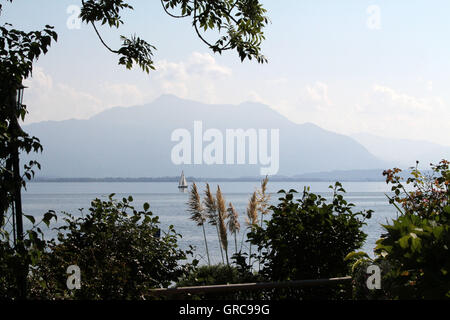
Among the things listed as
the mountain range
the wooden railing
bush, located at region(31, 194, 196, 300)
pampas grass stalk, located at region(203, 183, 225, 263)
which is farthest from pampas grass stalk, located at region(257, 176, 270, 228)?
the mountain range

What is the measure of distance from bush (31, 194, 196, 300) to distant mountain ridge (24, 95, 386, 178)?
105252 mm

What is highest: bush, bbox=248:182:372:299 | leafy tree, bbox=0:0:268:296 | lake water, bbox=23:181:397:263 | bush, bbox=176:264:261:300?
leafy tree, bbox=0:0:268:296

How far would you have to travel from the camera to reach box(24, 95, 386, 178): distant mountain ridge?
13425 centimetres

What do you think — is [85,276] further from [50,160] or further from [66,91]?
[50,160]

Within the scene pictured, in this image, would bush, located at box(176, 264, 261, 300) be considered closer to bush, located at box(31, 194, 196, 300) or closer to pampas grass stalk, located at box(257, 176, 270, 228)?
bush, located at box(31, 194, 196, 300)

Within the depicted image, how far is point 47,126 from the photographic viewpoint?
17662 centimetres

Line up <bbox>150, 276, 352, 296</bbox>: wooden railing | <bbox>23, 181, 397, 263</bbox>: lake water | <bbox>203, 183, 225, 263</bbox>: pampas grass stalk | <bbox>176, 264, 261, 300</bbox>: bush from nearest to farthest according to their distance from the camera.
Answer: <bbox>150, 276, 352, 296</bbox>: wooden railing → <bbox>176, 264, 261, 300</bbox>: bush → <bbox>203, 183, 225, 263</bbox>: pampas grass stalk → <bbox>23, 181, 397, 263</bbox>: lake water

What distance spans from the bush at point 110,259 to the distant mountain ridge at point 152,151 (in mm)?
105252

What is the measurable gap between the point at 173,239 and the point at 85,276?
4.44 ft

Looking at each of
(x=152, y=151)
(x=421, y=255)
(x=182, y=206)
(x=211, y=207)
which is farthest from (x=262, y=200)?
(x=152, y=151)

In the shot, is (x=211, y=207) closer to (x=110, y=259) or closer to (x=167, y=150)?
(x=110, y=259)

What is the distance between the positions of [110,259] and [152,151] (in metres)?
144

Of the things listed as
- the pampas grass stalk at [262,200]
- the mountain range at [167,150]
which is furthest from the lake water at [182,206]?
the mountain range at [167,150]
